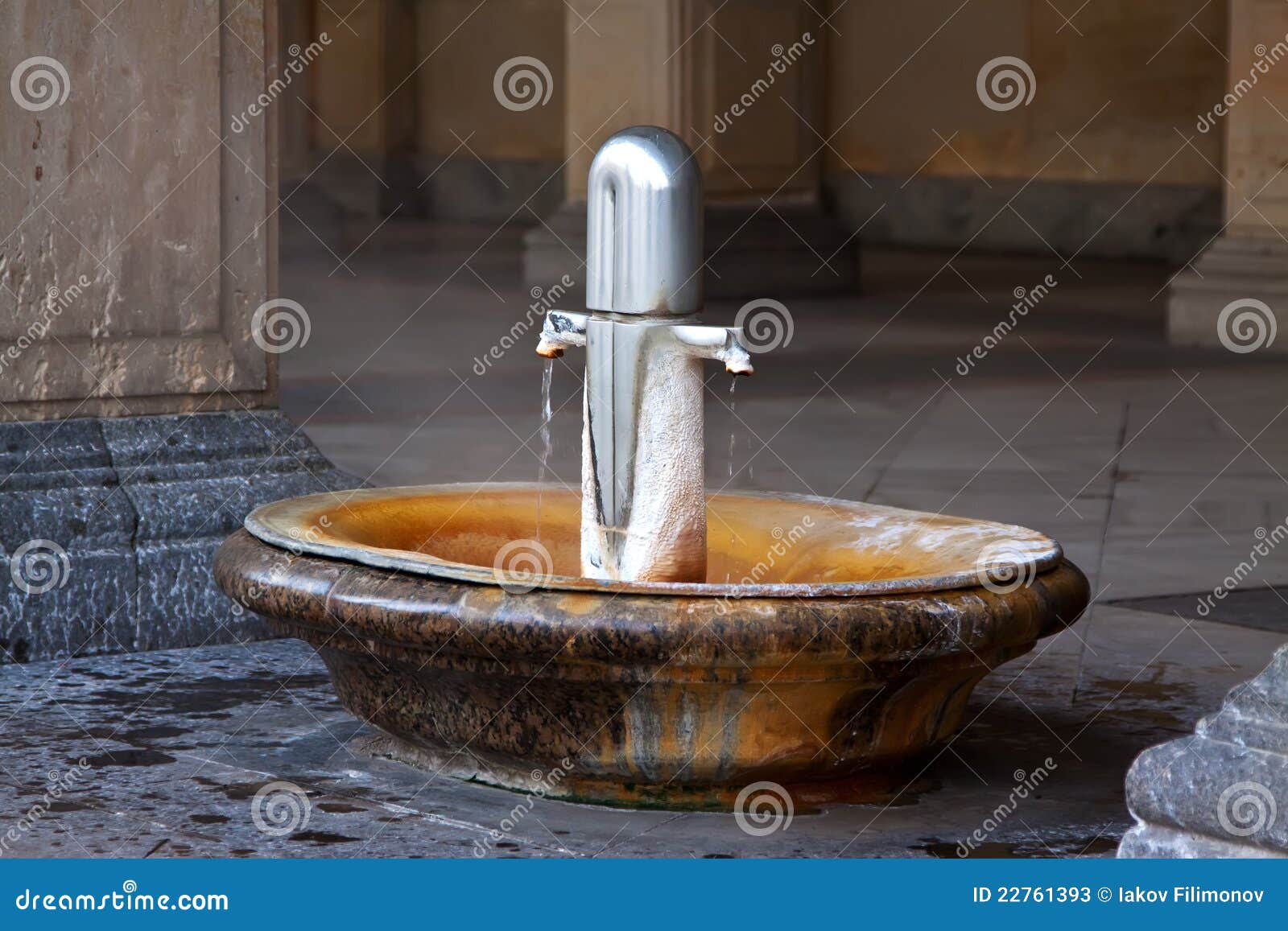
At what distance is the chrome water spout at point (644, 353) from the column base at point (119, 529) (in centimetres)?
161

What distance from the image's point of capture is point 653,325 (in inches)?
138

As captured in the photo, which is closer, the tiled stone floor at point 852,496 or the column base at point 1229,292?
the tiled stone floor at point 852,496

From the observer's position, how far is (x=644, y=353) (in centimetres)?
354

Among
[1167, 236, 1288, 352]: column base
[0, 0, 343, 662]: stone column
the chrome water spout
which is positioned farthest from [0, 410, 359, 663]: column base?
[1167, 236, 1288, 352]: column base

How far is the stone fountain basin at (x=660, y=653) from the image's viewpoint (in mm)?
3219

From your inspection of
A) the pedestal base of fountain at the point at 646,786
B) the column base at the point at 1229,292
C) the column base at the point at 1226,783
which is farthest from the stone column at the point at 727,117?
the column base at the point at 1226,783

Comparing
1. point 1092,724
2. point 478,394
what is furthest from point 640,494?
point 478,394

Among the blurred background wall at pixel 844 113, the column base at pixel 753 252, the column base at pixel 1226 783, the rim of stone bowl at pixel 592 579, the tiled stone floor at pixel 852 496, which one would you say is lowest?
the tiled stone floor at pixel 852 496

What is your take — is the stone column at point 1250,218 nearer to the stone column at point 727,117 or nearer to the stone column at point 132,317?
the stone column at point 727,117

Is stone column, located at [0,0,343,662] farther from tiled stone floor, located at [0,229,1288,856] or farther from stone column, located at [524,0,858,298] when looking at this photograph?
stone column, located at [524,0,858,298]

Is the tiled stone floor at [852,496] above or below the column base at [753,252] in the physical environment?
below

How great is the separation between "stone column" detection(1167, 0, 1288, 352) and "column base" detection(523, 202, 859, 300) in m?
3.07

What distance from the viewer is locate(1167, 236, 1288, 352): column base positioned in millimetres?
12031

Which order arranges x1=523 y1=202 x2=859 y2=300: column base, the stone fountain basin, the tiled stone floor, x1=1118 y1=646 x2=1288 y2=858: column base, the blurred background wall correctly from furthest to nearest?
the blurred background wall, x1=523 y1=202 x2=859 y2=300: column base, the tiled stone floor, the stone fountain basin, x1=1118 y1=646 x2=1288 y2=858: column base
